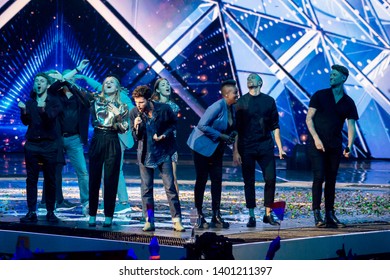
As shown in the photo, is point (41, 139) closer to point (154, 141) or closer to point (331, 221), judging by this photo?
point (154, 141)

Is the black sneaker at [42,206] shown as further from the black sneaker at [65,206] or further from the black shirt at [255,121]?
the black shirt at [255,121]

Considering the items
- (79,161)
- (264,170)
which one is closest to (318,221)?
(264,170)

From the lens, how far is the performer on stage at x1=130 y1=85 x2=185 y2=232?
800cm

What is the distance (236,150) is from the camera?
8750mm

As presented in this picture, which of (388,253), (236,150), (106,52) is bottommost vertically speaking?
(388,253)

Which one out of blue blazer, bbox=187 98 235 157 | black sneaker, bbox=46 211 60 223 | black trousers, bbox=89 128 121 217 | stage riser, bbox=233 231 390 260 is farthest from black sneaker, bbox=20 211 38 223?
stage riser, bbox=233 231 390 260

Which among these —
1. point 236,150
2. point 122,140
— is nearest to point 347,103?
point 236,150

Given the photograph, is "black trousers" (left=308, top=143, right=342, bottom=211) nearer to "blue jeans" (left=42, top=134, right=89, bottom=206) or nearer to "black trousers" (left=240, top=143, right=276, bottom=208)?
"black trousers" (left=240, top=143, right=276, bottom=208)

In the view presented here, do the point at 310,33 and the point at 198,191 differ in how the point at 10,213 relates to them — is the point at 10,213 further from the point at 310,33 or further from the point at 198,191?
the point at 310,33

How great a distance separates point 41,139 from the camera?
8508 millimetres

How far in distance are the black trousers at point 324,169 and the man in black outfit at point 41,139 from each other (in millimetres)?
2502

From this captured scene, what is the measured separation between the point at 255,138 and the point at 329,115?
2.47 ft
